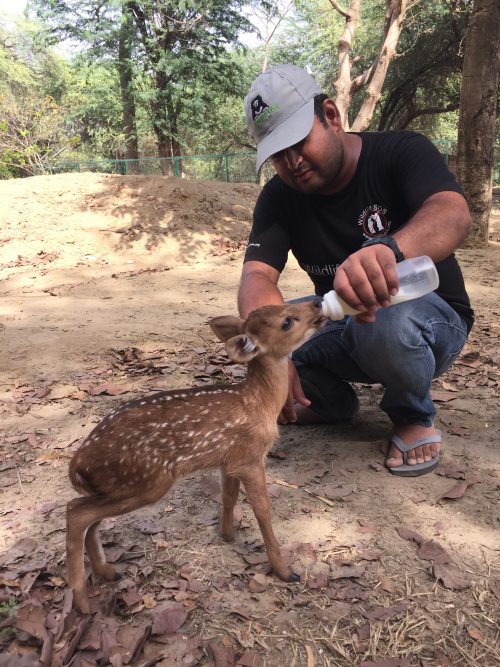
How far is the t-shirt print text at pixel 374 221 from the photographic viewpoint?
3.43m

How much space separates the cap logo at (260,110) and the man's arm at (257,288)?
95 cm

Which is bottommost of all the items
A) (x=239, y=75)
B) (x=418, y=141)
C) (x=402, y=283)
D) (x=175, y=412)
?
(x=175, y=412)

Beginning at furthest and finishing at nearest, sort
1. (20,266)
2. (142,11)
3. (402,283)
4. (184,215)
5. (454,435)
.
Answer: (142,11)
(184,215)
(20,266)
(454,435)
(402,283)

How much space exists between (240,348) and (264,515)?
80 centimetres

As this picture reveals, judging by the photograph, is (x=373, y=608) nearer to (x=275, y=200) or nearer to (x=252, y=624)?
(x=252, y=624)

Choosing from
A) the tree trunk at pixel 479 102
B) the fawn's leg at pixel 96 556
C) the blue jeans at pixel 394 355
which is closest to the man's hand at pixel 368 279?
the blue jeans at pixel 394 355

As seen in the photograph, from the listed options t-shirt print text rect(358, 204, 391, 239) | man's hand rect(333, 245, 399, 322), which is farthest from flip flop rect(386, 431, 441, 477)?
man's hand rect(333, 245, 399, 322)

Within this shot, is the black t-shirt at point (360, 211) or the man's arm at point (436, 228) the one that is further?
the black t-shirt at point (360, 211)

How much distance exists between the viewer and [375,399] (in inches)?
180

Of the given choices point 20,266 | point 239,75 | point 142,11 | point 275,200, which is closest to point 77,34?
point 142,11

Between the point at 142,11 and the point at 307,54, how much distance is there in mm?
11568

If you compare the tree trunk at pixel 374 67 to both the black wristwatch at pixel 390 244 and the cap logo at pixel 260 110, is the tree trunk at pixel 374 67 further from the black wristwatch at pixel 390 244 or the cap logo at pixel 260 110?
the black wristwatch at pixel 390 244

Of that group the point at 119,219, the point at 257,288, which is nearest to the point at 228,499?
the point at 257,288

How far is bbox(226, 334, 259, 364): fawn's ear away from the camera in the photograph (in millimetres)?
2594
